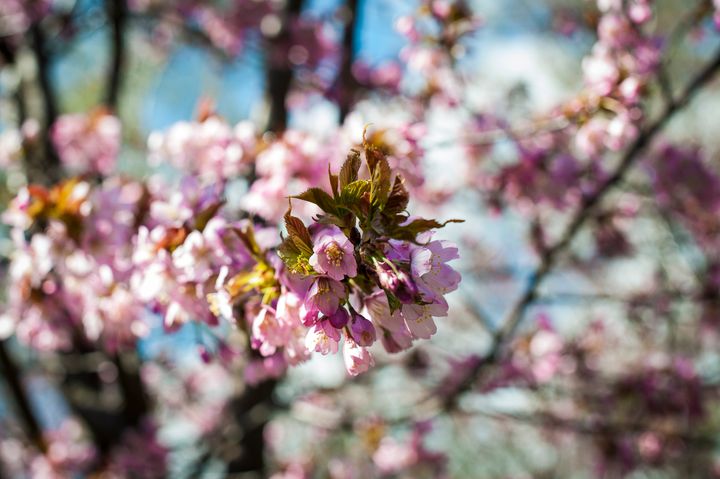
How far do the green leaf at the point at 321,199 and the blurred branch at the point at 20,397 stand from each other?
9.21ft

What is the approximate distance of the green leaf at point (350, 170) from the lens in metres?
0.93

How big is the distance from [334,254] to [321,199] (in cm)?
10

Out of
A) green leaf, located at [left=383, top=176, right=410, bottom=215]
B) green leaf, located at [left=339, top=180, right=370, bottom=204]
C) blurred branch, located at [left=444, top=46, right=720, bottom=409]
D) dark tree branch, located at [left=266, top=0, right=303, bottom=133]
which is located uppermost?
green leaf, located at [left=339, top=180, right=370, bottom=204]

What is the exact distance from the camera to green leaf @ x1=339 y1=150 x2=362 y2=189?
36.7 inches

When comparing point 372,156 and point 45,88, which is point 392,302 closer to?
point 372,156

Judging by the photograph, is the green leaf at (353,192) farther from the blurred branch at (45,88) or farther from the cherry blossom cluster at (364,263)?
the blurred branch at (45,88)

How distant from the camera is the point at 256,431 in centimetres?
325

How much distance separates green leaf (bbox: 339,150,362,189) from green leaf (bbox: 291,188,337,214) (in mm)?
31

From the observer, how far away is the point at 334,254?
89cm

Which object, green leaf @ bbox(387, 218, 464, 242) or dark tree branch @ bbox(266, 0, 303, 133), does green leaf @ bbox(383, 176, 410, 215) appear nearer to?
green leaf @ bbox(387, 218, 464, 242)

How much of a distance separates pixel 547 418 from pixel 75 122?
2.50 meters

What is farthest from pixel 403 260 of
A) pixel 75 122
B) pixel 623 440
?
pixel 623 440

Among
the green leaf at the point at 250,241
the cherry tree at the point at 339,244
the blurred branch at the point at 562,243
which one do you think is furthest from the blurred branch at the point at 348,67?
the green leaf at the point at 250,241

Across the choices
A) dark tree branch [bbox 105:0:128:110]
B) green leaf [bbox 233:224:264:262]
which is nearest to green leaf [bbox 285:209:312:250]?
green leaf [bbox 233:224:264:262]
